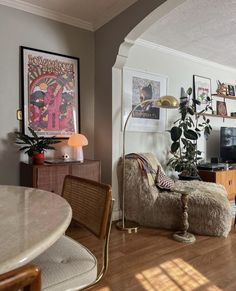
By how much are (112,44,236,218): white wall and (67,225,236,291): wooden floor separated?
79cm

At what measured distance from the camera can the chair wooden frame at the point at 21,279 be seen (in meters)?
0.48

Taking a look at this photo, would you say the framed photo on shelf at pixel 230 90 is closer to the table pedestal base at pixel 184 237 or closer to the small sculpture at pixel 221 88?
the small sculpture at pixel 221 88

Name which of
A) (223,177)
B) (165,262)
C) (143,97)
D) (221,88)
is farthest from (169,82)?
(165,262)

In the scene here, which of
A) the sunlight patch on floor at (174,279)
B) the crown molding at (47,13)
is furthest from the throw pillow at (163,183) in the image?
the crown molding at (47,13)

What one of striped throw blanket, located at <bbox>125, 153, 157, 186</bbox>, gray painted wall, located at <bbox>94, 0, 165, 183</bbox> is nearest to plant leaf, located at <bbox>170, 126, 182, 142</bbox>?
striped throw blanket, located at <bbox>125, 153, 157, 186</bbox>

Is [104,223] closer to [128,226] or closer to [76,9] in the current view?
[128,226]

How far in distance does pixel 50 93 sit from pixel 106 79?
0.70 metres

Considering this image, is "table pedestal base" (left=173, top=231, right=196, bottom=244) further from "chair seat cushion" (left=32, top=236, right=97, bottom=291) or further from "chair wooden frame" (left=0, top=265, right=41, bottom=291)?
"chair wooden frame" (left=0, top=265, right=41, bottom=291)

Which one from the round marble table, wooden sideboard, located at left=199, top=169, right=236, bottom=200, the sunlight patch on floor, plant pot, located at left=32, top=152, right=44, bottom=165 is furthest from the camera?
wooden sideboard, located at left=199, top=169, right=236, bottom=200

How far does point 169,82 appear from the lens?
3918 millimetres

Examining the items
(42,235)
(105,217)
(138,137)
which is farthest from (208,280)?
(138,137)

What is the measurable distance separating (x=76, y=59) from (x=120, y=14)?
730 millimetres

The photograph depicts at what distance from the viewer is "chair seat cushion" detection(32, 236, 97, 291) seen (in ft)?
2.97

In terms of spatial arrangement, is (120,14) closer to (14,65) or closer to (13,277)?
(14,65)
